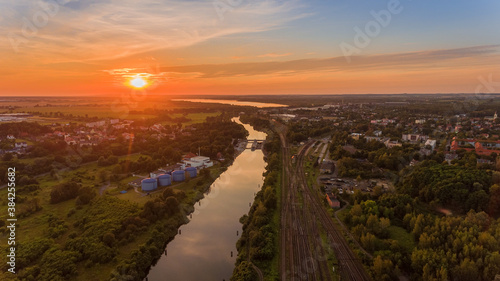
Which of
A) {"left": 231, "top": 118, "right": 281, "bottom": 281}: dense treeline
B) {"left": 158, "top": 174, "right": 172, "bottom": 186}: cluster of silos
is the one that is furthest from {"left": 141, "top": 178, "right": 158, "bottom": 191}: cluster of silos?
{"left": 231, "top": 118, "right": 281, "bottom": 281}: dense treeline

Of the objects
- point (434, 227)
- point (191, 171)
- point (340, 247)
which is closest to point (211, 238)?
point (340, 247)

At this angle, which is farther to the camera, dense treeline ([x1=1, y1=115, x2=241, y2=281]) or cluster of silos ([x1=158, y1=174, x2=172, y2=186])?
cluster of silos ([x1=158, y1=174, x2=172, y2=186])

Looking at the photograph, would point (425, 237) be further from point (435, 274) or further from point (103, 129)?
point (103, 129)

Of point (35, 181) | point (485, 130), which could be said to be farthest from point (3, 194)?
point (485, 130)

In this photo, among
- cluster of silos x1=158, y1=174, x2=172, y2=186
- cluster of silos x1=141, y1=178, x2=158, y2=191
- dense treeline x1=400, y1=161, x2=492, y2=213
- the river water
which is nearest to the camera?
the river water

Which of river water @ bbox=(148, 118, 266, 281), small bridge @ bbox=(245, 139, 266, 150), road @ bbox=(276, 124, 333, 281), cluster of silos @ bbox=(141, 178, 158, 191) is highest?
small bridge @ bbox=(245, 139, 266, 150)

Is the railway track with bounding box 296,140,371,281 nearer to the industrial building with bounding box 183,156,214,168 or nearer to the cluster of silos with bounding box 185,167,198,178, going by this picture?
the cluster of silos with bounding box 185,167,198,178
